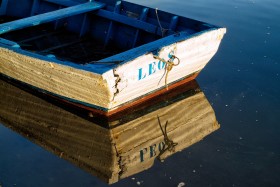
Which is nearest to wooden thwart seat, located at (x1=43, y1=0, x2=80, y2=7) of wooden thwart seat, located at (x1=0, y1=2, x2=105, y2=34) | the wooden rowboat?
the wooden rowboat

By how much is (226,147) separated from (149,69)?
155cm

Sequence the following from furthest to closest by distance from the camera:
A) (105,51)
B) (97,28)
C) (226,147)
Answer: (97,28), (105,51), (226,147)

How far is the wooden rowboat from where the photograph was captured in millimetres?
4949

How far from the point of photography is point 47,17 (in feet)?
21.0

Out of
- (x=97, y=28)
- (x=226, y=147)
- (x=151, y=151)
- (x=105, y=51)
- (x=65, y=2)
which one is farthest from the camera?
(x=65, y=2)

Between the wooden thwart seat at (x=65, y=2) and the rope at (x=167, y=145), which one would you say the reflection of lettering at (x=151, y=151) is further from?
the wooden thwart seat at (x=65, y=2)

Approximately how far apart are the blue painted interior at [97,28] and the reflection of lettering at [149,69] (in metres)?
0.52

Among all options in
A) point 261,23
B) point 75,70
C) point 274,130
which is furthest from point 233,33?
point 75,70

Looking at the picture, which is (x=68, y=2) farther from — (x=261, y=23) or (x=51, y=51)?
(x=261, y=23)

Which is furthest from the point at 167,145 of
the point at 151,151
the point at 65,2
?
the point at 65,2

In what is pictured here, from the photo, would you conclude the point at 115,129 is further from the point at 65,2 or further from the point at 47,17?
the point at 65,2

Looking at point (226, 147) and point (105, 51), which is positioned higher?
point (105, 51)

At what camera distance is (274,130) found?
17.8 ft

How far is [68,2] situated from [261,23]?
4895mm
